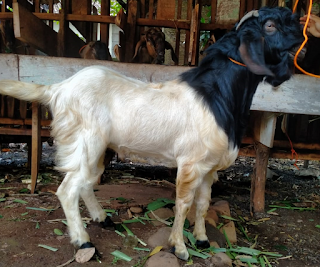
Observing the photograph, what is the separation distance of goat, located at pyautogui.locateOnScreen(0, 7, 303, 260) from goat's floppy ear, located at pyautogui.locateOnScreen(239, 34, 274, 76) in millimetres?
95

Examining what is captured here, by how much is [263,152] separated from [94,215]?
7.94ft

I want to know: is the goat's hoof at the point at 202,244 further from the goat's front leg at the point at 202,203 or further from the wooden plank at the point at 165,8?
the wooden plank at the point at 165,8

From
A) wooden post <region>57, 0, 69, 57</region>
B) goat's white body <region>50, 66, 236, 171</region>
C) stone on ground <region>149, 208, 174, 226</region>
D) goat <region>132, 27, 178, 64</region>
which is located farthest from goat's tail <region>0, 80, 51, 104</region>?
goat <region>132, 27, 178, 64</region>

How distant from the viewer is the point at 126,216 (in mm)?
3721

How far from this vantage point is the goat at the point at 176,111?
2.72 metres

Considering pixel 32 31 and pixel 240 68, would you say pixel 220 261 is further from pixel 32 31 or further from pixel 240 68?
pixel 32 31

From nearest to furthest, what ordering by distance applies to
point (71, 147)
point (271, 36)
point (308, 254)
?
1. point (271, 36)
2. point (71, 147)
3. point (308, 254)

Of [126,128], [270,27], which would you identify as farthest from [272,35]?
[126,128]

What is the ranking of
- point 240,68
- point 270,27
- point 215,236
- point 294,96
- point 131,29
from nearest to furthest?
point 270,27 < point 240,68 < point 215,236 < point 294,96 < point 131,29

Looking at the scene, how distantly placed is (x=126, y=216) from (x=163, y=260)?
43.9 inches

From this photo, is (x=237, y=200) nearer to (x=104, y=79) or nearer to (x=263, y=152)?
(x=263, y=152)

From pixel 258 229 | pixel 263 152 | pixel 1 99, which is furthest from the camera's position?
pixel 1 99

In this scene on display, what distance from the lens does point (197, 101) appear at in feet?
9.07

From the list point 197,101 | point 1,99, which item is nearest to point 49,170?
point 1,99
